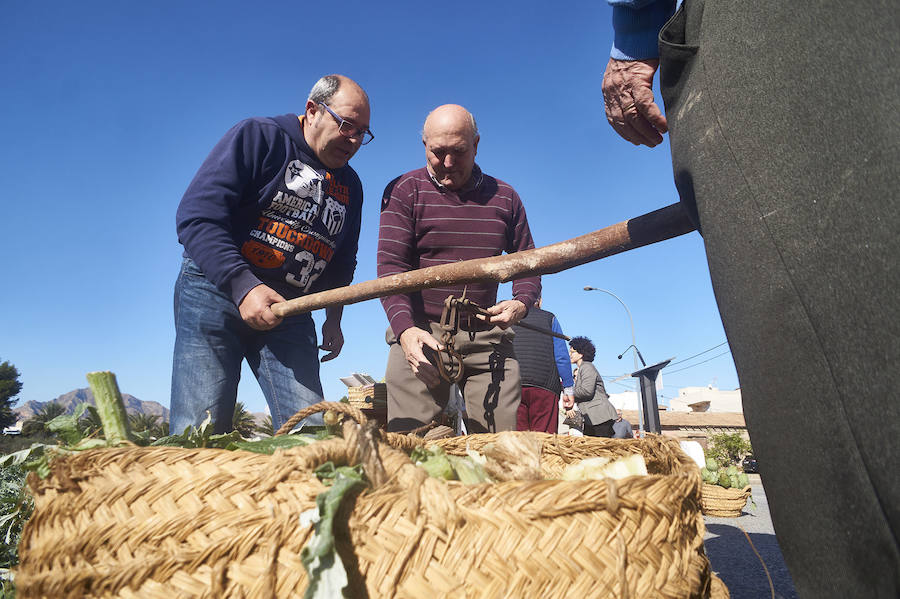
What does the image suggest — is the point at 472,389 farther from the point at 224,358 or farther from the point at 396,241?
the point at 224,358

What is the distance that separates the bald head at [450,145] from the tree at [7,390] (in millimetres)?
34565

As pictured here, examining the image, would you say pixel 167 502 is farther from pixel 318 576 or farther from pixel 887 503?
pixel 887 503

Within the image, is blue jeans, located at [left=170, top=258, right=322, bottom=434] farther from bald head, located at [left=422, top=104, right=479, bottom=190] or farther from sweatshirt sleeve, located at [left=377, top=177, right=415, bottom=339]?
bald head, located at [left=422, top=104, right=479, bottom=190]

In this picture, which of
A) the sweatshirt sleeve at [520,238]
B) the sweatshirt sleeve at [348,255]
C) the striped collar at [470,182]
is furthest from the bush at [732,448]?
the sweatshirt sleeve at [348,255]

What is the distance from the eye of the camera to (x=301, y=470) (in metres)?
0.92

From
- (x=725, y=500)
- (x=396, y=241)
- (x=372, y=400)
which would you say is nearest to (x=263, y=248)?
(x=396, y=241)

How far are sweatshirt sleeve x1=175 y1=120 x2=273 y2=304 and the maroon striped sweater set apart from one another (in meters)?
0.76

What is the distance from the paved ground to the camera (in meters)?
2.45

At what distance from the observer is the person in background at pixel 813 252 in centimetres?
78

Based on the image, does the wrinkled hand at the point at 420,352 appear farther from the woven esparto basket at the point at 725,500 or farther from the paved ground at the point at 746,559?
the woven esparto basket at the point at 725,500

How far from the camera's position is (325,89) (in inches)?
125

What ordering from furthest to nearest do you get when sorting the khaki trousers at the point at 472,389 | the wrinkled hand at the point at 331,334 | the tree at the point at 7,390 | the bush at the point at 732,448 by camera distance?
the tree at the point at 7,390 → the bush at the point at 732,448 → the wrinkled hand at the point at 331,334 → the khaki trousers at the point at 472,389

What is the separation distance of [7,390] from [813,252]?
4008cm

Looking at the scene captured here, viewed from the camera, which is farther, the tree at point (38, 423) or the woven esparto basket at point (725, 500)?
the woven esparto basket at point (725, 500)
